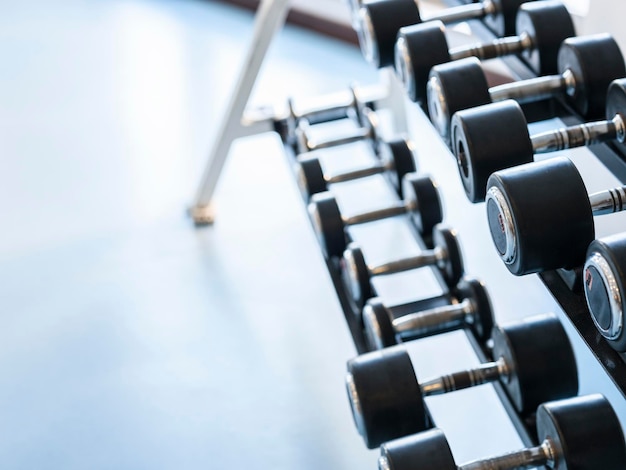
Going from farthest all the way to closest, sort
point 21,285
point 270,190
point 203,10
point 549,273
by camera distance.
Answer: point 203,10 → point 270,190 → point 21,285 → point 549,273

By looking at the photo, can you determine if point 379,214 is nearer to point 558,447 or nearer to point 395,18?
point 395,18

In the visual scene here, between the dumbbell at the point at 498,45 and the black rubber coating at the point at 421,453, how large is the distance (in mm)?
532

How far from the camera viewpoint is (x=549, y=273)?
118 centimetres

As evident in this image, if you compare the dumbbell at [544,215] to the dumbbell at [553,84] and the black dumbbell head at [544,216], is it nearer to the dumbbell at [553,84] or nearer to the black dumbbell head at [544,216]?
the black dumbbell head at [544,216]

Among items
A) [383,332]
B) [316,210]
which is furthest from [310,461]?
[316,210]

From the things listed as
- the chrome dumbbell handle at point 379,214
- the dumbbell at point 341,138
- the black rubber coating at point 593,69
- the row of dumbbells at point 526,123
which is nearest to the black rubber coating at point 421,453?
the row of dumbbells at point 526,123

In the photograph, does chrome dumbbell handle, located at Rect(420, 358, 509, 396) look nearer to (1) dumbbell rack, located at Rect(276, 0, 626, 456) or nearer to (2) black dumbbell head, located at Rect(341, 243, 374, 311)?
(1) dumbbell rack, located at Rect(276, 0, 626, 456)

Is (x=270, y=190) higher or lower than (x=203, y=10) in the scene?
lower

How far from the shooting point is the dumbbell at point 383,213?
1951 millimetres

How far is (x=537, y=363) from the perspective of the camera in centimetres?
150

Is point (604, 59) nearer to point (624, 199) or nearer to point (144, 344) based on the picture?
point (624, 199)

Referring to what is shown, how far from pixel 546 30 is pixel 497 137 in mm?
372

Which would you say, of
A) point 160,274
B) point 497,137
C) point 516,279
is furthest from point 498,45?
point 160,274

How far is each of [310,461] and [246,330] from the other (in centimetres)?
47
